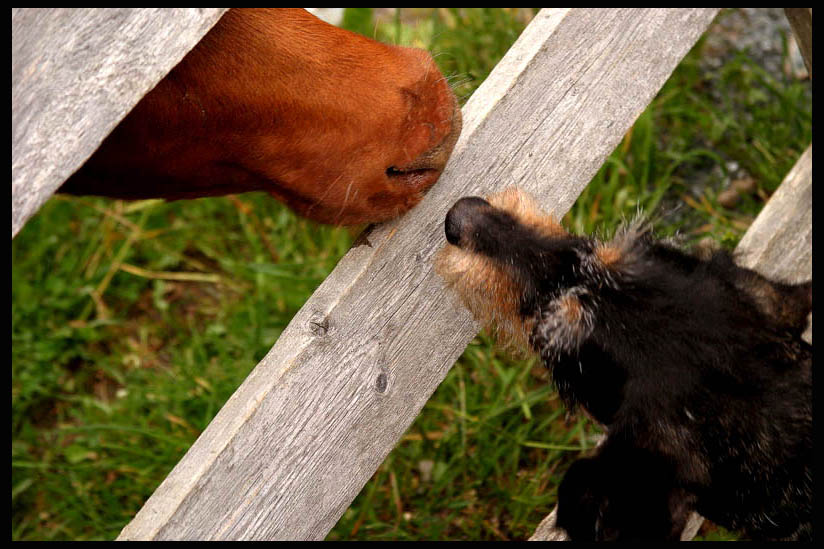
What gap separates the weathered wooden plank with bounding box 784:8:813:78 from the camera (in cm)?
280

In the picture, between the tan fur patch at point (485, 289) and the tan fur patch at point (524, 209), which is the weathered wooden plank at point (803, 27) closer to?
the tan fur patch at point (524, 209)

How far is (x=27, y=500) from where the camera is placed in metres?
3.29

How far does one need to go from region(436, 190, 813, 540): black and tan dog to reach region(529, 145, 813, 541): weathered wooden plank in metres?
0.78

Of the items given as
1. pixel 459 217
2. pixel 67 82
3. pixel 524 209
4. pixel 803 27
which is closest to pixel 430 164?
pixel 459 217

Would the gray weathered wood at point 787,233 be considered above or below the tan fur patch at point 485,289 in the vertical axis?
above

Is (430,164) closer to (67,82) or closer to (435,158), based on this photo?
(435,158)

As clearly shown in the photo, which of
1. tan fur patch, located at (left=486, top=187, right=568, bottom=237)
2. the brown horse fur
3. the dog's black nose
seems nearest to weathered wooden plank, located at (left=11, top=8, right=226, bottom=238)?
the brown horse fur

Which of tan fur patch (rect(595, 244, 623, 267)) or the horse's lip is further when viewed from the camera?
tan fur patch (rect(595, 244, 623, 267))

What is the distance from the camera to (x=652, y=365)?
192 cm

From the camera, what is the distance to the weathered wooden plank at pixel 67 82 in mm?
1240

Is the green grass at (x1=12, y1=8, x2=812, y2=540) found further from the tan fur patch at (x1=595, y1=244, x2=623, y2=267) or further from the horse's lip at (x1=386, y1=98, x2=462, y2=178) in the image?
the horse's lip at (x1=386, y1=98, x2=462, y2=178)

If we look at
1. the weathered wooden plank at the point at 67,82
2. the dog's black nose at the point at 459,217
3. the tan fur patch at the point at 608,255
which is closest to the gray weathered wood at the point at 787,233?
the tan fur patch at the point at 608,255

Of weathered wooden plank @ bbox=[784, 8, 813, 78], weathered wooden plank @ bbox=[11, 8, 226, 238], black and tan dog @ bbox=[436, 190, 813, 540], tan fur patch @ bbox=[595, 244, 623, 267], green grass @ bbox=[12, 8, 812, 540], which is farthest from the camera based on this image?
green grass @ bbox=[12, 8, 812, 540]
